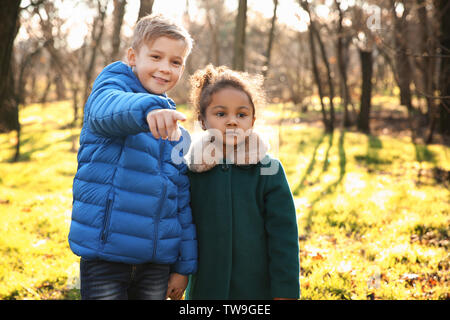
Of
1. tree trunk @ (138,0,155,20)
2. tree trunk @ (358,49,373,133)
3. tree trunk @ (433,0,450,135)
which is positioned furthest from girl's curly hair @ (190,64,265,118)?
tree trunk @ (358,49,373,133)

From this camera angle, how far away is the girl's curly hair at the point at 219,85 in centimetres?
183

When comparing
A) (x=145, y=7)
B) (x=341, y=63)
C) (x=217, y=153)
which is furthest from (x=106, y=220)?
(x=341, y=63)

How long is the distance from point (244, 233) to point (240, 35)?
4.21 m

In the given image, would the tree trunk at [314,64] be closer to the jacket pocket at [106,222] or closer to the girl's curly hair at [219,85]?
the girl's curly hair at [219,85]

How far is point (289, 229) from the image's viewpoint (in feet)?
5.78

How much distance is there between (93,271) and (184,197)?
0.48 meters

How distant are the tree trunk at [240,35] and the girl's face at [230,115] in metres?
3.79

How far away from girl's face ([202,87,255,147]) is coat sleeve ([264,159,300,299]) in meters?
0.25

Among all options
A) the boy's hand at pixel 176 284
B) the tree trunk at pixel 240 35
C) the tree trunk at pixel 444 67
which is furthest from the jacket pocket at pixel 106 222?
the tree trunk at pixel 444 67

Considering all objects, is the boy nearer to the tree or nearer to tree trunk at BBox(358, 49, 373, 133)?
the tree

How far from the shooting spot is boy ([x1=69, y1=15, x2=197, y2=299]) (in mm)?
1549

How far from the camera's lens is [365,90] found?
1162 cm

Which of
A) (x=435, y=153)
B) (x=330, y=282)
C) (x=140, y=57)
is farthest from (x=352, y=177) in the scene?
(x=140, y=57)

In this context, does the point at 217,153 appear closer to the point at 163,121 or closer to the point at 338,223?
the point at 163,121
